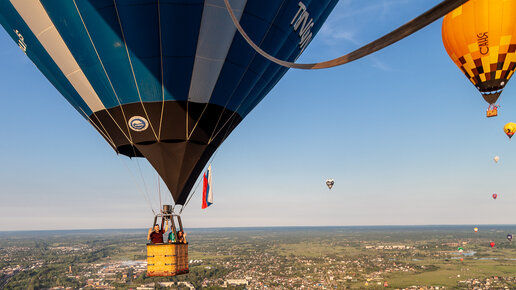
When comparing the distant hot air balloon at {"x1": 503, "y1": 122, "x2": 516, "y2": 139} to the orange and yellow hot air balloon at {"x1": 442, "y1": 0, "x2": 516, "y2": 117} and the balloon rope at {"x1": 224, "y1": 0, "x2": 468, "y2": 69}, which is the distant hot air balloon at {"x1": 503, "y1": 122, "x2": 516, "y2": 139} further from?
the balloon rope at {"x1": 224, "y1": 0, "x2": 468, "y2": 69}

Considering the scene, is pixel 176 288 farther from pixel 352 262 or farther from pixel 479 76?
pixel 479 76

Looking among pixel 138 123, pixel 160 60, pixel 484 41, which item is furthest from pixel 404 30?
pixel 484 41

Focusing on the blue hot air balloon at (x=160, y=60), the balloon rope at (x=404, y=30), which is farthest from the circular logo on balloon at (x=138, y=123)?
the balloon rope at (x=404, y=30)

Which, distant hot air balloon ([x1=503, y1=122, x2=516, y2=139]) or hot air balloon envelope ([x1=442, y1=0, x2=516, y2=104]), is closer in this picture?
hot air balloon envelope ([x1=442, y1=0, x2=516, y2=104])

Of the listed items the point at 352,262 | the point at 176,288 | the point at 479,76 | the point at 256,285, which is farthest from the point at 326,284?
the point at 479,76

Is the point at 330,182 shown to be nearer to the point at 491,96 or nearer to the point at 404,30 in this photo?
the point at 491,96

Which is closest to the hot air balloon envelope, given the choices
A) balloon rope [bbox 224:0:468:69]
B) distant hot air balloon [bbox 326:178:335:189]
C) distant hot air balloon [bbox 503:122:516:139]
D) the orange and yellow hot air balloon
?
the orange and yellow hot air balloon
